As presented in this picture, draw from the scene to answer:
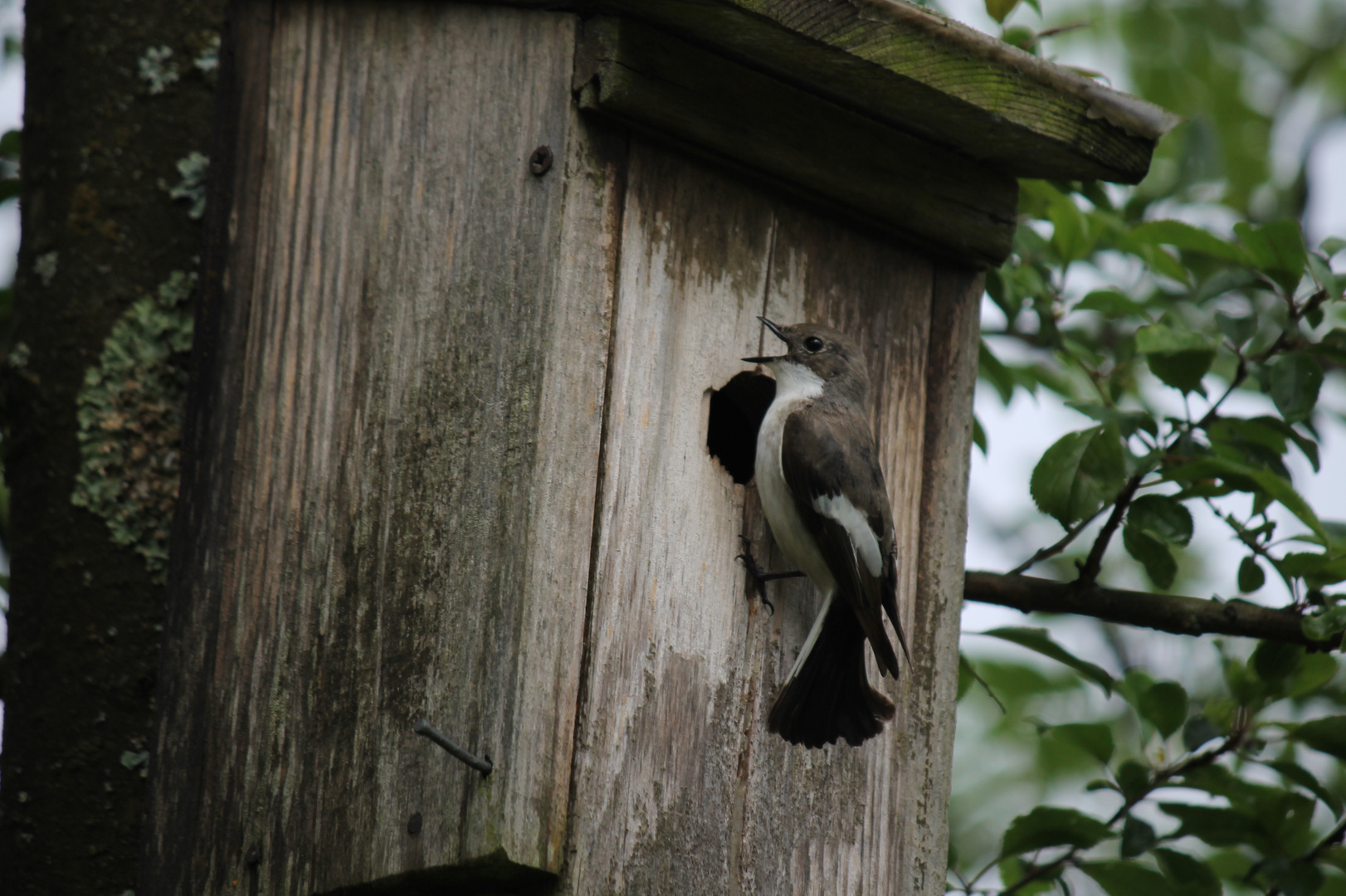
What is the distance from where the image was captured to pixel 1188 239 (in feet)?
11.5

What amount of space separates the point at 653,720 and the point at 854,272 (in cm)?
119

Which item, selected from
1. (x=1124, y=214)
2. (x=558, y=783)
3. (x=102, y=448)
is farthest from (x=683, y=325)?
(x=1124, y=214)

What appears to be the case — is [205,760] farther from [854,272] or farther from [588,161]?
[854,272]

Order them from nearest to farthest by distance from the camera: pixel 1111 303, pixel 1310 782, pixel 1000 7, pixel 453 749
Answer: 1. pixel 453 749
2. pixel 1310 782
3. pixel 1000 7
4. pixel 1111 303

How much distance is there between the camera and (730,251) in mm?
3084

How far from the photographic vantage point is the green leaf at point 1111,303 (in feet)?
11.9

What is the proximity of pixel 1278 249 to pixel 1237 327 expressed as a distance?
19cm

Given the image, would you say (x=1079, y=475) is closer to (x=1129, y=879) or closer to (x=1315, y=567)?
(x=1315, y=567)

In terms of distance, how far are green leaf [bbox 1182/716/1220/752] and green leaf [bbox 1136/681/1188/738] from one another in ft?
0.11

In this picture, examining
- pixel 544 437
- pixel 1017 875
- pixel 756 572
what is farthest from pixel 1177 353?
pixel 544 437

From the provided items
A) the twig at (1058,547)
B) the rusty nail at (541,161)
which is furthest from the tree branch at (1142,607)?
the rusty nail at (541,161)

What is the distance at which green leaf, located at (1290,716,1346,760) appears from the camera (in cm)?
338

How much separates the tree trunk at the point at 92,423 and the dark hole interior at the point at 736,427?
1.37m

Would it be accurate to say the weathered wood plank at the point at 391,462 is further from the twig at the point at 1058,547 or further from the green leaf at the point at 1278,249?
the green leaf at the point at 1278,249
